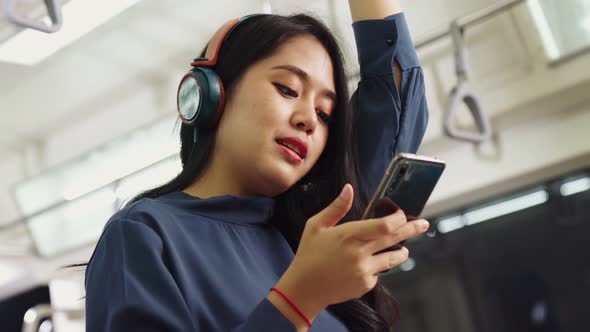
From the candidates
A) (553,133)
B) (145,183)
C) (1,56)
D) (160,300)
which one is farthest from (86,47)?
(160,300)

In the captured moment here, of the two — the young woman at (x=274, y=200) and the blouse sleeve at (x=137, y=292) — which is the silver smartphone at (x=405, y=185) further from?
the blouse sleeve at (x=137, y=292)

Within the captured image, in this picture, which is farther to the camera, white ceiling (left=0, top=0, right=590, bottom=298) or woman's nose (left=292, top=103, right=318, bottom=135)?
white ceiling (left=0, top=0, right=590, bottom=298)

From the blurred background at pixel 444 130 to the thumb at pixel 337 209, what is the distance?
5.54ft

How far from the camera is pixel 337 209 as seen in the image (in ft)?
2.03

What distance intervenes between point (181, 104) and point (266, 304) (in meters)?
0.40

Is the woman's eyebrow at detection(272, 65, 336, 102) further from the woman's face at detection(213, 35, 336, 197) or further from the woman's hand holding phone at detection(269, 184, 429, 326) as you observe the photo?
the woman's hand holding phone at detection(269, 184, 429, 326)

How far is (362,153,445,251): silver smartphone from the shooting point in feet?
2.24

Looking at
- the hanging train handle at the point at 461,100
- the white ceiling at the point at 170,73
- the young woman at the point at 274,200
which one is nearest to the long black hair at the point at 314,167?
the young woman at the point at 274,200

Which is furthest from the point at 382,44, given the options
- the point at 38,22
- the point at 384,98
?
the point at 38,22

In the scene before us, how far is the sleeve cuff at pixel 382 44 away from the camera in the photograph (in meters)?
0.97

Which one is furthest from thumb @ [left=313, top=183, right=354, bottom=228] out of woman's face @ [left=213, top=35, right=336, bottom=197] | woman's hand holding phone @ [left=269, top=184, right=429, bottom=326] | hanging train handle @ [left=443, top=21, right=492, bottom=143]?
hanging train handle @ [left=443, top=21, right=492, bottom=143]

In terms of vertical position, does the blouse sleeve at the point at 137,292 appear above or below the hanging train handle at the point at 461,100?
above

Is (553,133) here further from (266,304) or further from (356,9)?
(266,304)

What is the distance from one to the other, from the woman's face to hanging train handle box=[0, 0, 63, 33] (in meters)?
0.86
